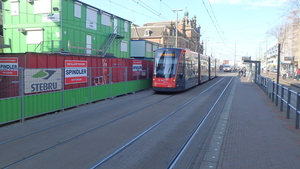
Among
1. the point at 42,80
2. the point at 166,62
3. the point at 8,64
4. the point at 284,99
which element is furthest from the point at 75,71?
the point at 284,99

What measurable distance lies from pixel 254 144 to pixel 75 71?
10540 millimetres

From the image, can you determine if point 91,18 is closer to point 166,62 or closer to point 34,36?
point 34,36

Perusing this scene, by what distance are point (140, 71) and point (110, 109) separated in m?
10.3

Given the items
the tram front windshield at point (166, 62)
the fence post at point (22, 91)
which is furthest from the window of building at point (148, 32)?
the fence post at point (22, 91)

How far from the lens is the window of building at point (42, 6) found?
24.4m

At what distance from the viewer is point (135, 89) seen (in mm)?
21594

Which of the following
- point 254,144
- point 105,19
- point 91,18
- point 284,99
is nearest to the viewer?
point 254,144

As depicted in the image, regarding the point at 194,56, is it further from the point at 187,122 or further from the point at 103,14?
the point at 187,122

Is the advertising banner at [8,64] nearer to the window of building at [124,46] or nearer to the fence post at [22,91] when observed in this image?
the fence post at [22,91]

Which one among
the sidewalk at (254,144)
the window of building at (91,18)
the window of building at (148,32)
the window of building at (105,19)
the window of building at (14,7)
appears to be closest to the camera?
the sidewalk at (254,144)

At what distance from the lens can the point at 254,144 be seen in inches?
285

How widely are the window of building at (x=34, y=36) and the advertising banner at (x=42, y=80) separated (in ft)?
44.2

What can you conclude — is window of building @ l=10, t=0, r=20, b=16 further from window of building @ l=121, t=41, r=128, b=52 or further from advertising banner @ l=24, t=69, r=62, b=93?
advertising banner @ l=24, t=69, r=62, b=93

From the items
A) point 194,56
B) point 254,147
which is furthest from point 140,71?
point 254,147
